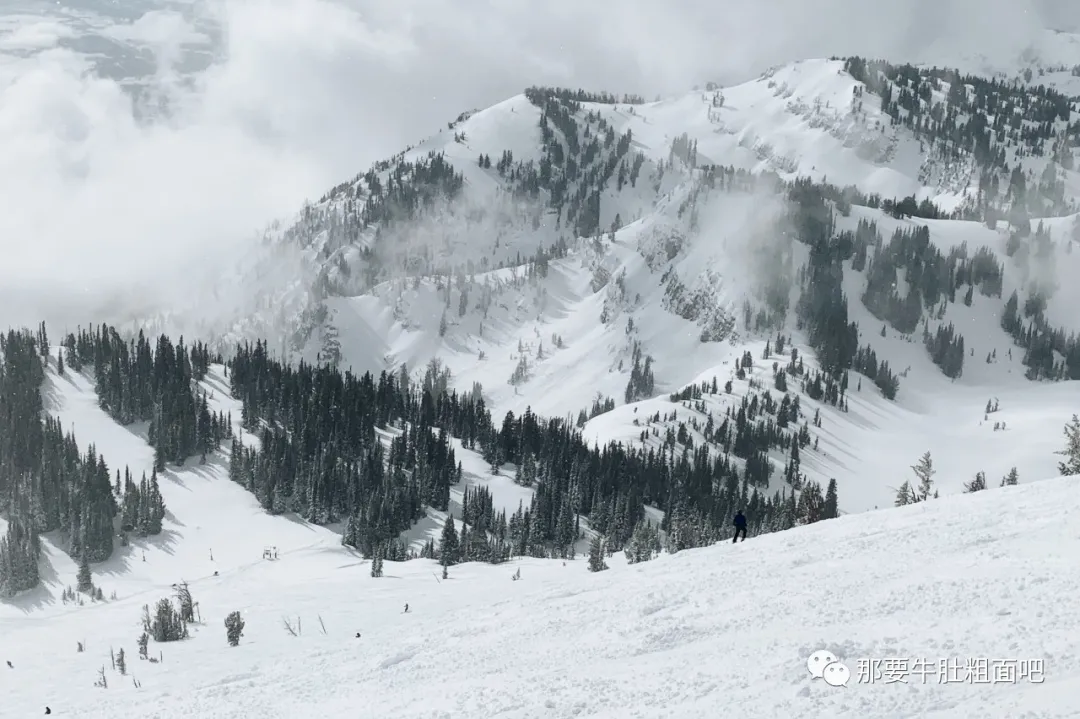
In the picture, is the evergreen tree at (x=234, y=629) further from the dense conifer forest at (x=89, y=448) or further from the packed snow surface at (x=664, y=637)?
the dense conifer forest at (x=89, y=448)

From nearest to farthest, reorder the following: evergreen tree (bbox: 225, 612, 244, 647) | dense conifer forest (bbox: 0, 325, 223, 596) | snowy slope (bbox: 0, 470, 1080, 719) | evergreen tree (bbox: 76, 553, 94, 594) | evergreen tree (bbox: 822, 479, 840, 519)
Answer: snowy slope (bbox: 0, 470, 1080, 719), evergreen tree (bbox: 225, 612, 244, 647), evergreen tree (bbox: 822, 479, 840, 519), evergreen tree (bbox: 76, 553, 94, 594), dense conifer forest (bbox: 0, 325, 223, 596)

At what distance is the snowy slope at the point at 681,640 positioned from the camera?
74.2 ft

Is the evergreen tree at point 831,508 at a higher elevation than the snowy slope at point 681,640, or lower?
lower

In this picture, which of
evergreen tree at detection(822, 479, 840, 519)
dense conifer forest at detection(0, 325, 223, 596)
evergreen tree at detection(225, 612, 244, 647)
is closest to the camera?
evergreen tree at detection(225, 612, 244, 647)

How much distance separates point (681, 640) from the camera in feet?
97.3

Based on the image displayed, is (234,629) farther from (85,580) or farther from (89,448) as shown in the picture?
(89,448)

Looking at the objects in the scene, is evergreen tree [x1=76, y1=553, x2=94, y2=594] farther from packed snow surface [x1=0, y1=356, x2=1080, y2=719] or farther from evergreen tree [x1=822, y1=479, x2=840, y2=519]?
evergreen tree [x1=822, y1=479, x2=840, y2=519]

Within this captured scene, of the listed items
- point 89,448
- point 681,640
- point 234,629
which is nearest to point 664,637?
point 681,640

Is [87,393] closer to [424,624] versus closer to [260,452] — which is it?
[260,452]

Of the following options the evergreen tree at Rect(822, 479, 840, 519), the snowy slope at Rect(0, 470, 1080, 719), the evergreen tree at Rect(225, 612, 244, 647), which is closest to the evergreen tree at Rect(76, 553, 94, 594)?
the snowy slope at Rect(0, 470, 1080, 719)

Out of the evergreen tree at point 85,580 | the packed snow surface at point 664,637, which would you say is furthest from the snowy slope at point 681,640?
the evergreen tree at point 85,580

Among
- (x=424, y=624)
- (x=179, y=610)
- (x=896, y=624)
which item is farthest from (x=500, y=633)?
(x=179, y=610)

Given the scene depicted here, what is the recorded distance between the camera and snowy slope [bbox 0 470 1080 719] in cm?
2261

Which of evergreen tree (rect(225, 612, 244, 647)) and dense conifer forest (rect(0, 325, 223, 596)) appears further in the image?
dense conifer forest (rect(0, 325, 223, 596))
